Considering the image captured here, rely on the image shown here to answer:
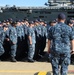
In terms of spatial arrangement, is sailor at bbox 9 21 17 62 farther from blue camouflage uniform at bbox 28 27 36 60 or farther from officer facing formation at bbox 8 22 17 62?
blue camouflage uniform at bbox 28 27 36 60

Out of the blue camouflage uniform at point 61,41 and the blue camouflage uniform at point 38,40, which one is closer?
the blue camouflage uniform at point 61,41

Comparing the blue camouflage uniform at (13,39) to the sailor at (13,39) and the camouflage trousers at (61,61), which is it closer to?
the sailor at (13,39)

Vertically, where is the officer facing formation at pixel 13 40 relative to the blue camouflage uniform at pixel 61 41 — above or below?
below

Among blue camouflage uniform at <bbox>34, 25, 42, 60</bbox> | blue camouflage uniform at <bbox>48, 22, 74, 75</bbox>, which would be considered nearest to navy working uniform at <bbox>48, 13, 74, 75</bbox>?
blue camouflage uniform at <bbox>48, 22, 74, 75</bbox>

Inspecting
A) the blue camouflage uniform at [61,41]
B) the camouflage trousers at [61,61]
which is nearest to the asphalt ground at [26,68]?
the camouflage trousers at [61,61]

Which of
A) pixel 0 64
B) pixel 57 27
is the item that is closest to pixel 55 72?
pixel 57 27

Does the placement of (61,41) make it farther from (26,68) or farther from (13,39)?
(13,39)

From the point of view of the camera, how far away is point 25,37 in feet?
44.6

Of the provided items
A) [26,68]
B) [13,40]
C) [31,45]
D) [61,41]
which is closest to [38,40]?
[31,45]

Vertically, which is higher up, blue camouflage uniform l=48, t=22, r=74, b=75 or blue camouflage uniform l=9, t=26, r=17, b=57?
blue camouflage uniform l=48, t=22, r=74, b=75

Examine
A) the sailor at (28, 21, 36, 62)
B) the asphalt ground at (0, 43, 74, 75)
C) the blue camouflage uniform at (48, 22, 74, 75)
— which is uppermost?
the blue camouflage uniform at (48, 22, 74, 75)

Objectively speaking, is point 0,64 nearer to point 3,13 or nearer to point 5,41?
point 5,41

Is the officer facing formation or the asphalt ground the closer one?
the asphalt ground

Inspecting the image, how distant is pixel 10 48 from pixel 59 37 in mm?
5762
